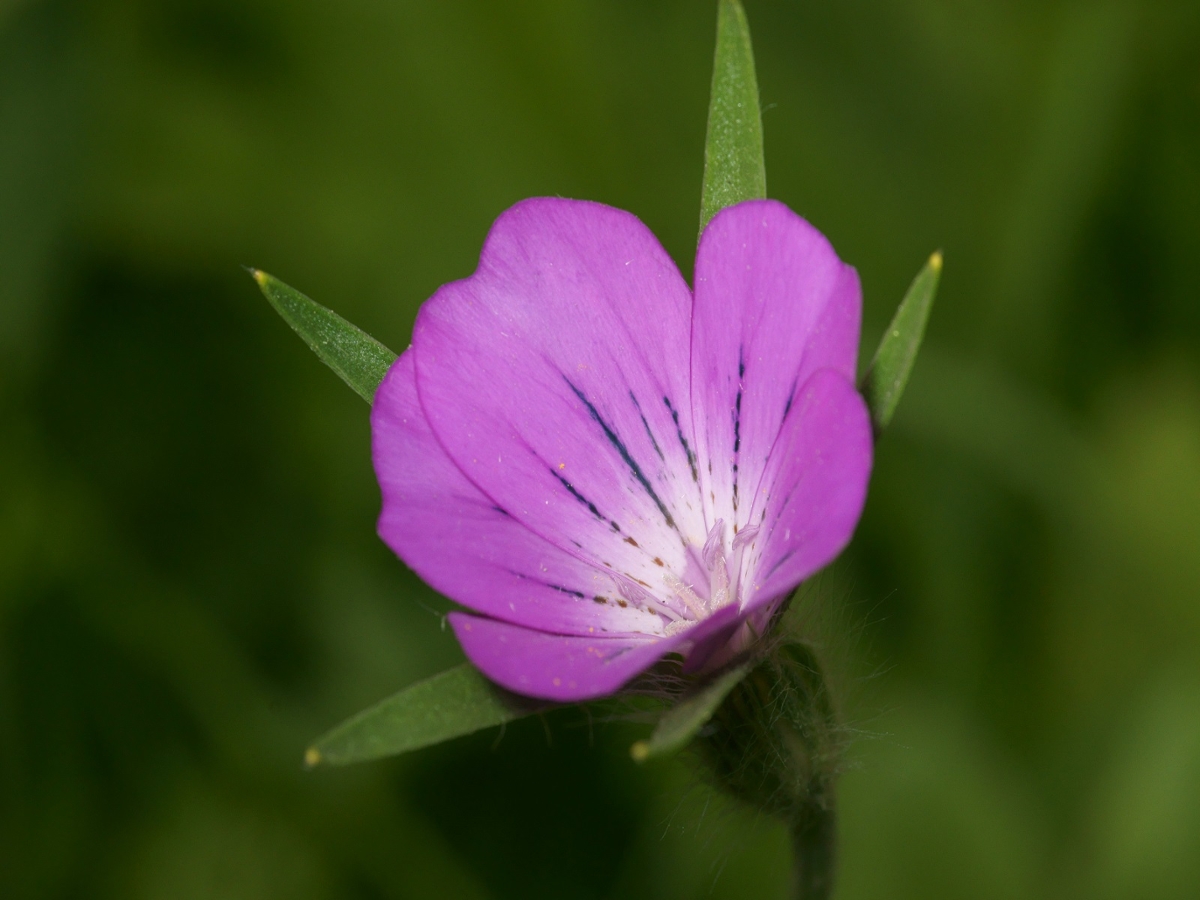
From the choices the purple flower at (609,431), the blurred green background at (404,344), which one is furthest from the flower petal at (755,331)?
the blurred green background at (404,344)

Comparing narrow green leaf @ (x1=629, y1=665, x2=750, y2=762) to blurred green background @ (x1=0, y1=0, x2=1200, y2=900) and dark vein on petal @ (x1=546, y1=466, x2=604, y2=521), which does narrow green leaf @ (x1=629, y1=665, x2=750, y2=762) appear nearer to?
dark vein on petal @ (x1=546, y1=466, x2=604, y2=521)

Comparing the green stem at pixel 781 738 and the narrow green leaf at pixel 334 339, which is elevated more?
the narrow green leaf at pixel 334 339

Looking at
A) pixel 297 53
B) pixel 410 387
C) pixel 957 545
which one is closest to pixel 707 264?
pixel 410 387

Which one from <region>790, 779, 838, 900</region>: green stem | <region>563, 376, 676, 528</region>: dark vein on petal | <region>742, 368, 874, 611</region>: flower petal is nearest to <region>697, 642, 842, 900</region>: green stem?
<region>790, 779, 838, 900</region>: green stem

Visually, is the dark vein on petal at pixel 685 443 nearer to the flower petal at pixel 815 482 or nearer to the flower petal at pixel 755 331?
the flower petal at pixel 755 331

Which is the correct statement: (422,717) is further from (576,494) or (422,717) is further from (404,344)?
(404,344)

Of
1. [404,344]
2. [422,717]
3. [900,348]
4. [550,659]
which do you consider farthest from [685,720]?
[404,344]

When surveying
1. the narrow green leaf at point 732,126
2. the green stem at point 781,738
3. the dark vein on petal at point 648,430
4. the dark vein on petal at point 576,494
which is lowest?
the green stem at point 781,738
